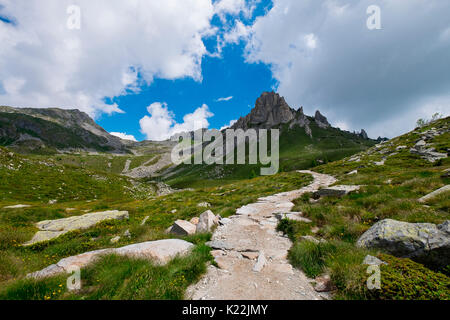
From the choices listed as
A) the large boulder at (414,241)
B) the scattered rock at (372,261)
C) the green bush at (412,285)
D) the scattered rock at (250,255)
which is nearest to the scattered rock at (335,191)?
the large boulder at (414,241)

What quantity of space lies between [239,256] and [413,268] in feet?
15.9

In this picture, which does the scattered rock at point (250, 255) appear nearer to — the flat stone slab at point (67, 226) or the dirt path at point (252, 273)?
the dirt path at point (252, 273)

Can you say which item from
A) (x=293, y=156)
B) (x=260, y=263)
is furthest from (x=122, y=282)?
(x=293, y=156)

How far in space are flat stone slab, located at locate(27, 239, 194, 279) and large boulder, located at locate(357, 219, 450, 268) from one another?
6570mm

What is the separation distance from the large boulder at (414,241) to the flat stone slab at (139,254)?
6570 mm

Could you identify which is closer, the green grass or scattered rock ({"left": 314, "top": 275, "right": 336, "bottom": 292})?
the green grass

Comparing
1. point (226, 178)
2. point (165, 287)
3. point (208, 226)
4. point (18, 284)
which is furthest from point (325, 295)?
point (226, 178)

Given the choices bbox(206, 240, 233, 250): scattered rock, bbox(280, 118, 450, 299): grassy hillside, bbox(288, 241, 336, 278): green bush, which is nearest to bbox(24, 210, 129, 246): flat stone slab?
bbox(206, 240, 233, 250): scattered rock

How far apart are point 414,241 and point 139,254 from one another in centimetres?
874

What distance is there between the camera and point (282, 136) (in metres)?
195

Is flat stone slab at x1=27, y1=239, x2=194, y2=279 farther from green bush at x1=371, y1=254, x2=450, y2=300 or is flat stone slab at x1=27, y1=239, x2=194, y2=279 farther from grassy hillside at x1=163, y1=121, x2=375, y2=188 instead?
grassy hillside at x1=163, y1=121, x2=375, y2=188

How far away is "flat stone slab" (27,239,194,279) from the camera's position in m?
5.37
